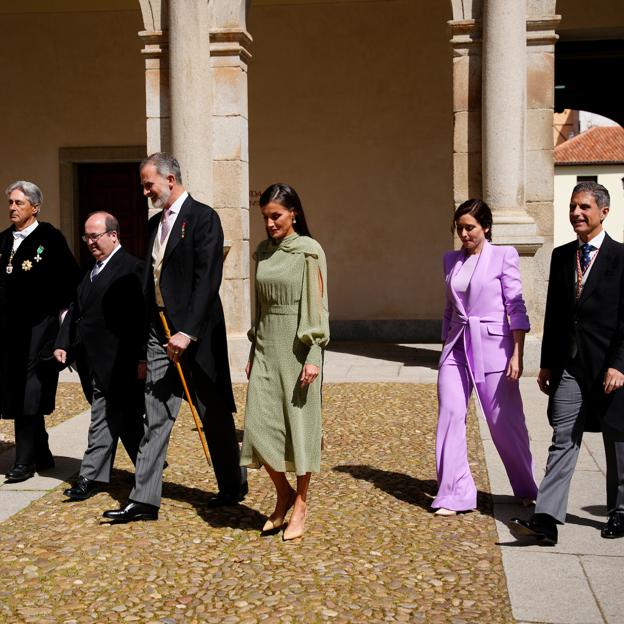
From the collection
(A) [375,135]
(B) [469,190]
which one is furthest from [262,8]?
(B) [469,190]

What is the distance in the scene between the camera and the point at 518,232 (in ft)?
32.0

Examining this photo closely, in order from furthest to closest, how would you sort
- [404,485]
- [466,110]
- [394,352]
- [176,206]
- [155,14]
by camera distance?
[394,352], [155,14], [466,110], [404,485], [176,206]

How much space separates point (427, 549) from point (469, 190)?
6.21m

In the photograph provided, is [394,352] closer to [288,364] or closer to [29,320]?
[29,320]

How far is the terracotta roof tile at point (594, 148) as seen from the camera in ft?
176

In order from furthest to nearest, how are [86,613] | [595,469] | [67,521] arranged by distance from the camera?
[595,469] → [67,521] → [86,613]

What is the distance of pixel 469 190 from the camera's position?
33.4ft

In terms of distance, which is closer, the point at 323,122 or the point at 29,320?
the point at 29,320

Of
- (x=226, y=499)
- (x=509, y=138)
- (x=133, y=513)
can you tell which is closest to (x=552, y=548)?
(x=226, y=499)

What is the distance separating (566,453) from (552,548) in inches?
16.8

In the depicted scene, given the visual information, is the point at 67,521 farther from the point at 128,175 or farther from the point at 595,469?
the point at 128,175

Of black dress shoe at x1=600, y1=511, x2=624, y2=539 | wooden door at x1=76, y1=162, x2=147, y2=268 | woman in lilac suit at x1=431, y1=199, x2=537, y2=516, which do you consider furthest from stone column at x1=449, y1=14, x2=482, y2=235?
wooden door at x1=76, y1=162, x2=147, y2=268

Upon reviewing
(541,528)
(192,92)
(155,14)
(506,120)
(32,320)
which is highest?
(155,14)

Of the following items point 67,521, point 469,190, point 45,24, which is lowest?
point 67,521
